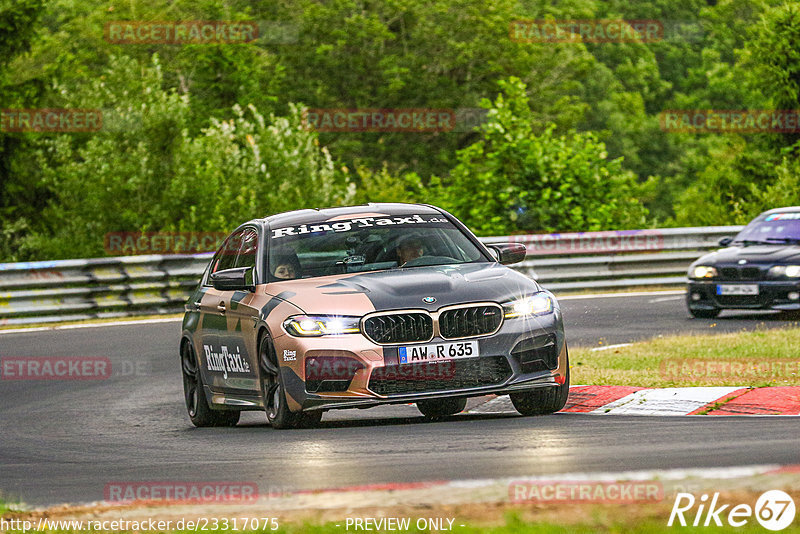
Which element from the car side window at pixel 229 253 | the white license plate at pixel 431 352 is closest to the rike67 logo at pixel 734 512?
the white license plate at pixel 431 352

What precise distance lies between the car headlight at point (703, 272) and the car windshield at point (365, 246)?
353 inches

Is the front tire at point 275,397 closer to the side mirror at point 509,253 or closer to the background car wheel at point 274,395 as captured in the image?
the background car wheel at point 274,395

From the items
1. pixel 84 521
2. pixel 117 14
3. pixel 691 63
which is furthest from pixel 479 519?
pixel 691 63

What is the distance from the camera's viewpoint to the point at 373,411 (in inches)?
484

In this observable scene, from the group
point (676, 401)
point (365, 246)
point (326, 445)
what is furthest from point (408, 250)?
point (676, 401)

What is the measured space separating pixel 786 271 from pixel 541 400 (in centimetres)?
947

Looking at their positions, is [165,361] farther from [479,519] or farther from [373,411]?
[479,519]

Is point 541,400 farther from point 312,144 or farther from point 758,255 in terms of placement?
point 312,144

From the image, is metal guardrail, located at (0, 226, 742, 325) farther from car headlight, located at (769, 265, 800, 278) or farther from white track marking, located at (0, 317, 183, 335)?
car headlight, located at (769, 265, 800, 278)

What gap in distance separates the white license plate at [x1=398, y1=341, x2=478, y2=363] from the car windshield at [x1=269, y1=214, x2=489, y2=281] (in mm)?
1147

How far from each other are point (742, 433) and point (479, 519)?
3.35 meters

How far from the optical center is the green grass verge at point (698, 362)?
1223 cm

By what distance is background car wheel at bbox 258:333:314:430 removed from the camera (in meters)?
10.1

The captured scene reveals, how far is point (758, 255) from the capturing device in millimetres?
19547
